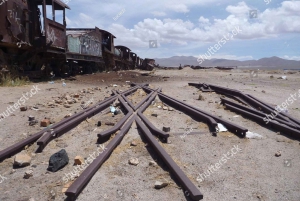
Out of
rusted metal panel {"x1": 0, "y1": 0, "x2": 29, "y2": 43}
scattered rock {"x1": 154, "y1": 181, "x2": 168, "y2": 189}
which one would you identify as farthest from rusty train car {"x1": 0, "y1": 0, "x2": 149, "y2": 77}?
scattered rock {"x1": 154, "y1": 181, "x2": 168, "y2": 189}

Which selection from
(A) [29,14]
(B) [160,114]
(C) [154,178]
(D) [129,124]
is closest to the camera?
(C) [154,178]

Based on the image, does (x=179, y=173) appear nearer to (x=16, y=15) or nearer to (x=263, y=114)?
(x=263, y=114)

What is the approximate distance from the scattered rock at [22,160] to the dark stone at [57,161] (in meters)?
0.34

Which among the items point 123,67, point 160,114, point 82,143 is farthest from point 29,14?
point 123,67

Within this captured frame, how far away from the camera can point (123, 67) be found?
2769 centimetres

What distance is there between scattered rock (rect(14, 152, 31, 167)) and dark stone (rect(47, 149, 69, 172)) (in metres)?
0.34

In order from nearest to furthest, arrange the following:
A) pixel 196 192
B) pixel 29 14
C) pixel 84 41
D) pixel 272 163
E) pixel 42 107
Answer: pixel 196 192 → pixel 272 163 → pixel 42 107 → pixel 29 14 → pixel 84 41

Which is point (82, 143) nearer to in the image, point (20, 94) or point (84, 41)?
point (20, 94)

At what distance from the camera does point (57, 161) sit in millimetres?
3039

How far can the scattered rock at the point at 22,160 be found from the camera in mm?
3104

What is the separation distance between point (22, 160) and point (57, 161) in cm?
46

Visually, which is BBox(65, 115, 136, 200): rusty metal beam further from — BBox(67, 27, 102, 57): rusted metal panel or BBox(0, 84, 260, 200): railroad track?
BBox(67, 27, 102, 57): rusted metal panel

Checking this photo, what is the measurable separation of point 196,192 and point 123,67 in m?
25.9

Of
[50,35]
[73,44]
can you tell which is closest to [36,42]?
[50,35]
